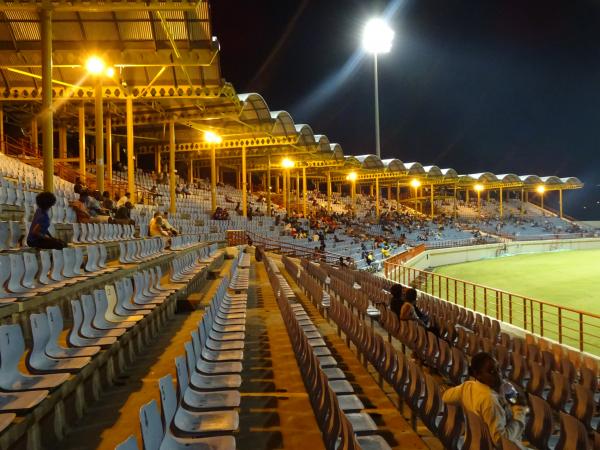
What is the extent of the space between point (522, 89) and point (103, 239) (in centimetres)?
7084

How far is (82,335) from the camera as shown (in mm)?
4141

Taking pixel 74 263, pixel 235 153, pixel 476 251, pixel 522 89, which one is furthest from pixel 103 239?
pixel 522 89

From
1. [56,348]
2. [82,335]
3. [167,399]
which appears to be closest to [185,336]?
[82,335]

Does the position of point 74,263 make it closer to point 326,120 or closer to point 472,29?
point 472,29

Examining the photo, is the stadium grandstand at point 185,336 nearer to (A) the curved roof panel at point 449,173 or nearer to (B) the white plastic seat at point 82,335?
(B) the white plastic seat at point 82,335

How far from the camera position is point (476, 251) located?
1462 inches

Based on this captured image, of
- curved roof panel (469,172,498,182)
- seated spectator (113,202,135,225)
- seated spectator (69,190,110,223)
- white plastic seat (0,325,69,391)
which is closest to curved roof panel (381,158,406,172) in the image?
curved roof panel (469,172,498,182)

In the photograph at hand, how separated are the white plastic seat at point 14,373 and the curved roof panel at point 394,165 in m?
44.5

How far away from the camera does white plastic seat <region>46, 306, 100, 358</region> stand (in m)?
3.62

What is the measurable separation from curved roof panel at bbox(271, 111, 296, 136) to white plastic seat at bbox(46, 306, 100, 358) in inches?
930

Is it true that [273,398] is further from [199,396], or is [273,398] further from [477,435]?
[477,435]

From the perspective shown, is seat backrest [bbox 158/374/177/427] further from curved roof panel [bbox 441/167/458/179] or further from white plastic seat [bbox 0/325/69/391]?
curved roof panel [bbox 441/167/458/179]

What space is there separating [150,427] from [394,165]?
153ft

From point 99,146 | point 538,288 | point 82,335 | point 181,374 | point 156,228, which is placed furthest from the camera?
point 538,288
